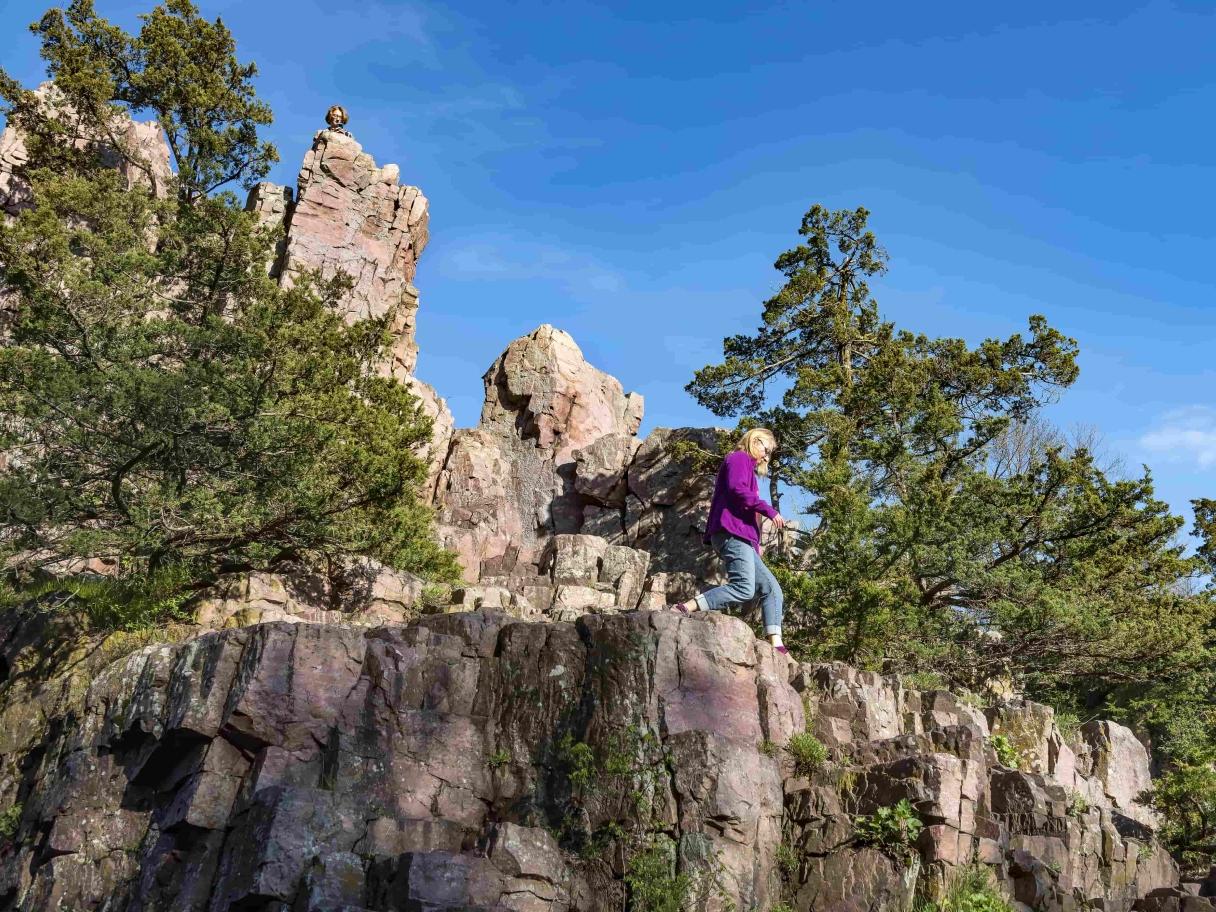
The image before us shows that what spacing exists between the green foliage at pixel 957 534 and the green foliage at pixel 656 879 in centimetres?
772

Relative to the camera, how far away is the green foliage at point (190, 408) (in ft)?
48.0

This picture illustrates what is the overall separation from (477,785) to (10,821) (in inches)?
220

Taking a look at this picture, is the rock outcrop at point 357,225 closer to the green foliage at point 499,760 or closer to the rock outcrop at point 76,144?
the rock outcrop at point 76,144

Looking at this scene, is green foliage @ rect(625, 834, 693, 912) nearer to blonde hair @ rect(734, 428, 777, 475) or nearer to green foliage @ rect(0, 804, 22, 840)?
blonde hair @ rect(734, 428, 777, 475)

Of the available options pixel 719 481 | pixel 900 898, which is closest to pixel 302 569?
pixel 719 481

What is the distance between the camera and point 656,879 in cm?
928

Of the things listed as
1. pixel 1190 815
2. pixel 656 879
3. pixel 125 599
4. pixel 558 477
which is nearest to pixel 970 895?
pixel 656 879

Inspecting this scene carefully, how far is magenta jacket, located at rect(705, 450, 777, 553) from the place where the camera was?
1147 cm

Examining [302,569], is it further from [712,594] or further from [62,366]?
[712,594]

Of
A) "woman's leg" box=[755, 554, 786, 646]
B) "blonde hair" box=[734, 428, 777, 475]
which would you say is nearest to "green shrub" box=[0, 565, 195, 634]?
"woman's leg" box=[755, 554, 786, 646]

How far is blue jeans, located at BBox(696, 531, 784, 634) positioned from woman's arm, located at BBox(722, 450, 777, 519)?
38 centimetres

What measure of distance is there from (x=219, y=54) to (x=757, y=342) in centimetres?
1497

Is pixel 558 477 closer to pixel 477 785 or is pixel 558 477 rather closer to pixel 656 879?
pixel 477 785

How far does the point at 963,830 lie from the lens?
33.2 feet
